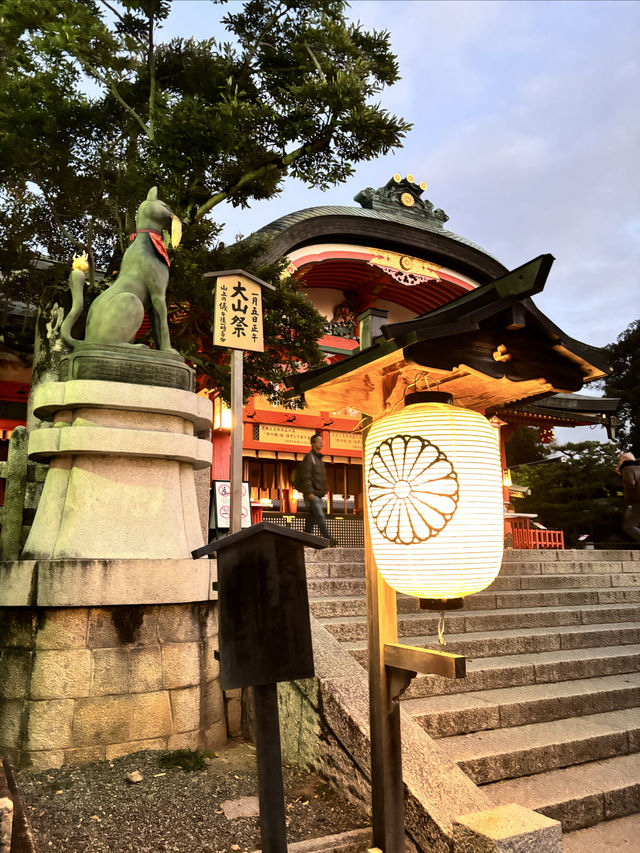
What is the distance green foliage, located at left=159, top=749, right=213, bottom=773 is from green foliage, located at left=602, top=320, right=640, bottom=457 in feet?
81.4

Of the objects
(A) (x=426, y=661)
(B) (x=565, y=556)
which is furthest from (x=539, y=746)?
(B) (x=565, y=556)

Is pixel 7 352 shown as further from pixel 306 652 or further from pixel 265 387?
pixel 306 652

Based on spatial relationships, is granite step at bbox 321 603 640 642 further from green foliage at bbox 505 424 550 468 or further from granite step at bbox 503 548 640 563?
green foliage at bbox 505 424 550 468

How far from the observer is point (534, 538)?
1477cm

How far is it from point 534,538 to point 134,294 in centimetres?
1264

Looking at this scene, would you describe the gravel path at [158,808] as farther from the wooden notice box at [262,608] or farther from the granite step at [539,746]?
the wooden notice box at [262,608]

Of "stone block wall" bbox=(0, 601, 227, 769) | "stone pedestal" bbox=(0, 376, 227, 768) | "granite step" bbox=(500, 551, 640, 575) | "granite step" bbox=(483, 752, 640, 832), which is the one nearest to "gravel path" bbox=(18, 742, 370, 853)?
"stone block wall" bbox=(0, 601, 227, 769)

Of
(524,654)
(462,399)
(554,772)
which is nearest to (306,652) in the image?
(462,399)

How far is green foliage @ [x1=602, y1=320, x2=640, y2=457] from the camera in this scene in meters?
25.4

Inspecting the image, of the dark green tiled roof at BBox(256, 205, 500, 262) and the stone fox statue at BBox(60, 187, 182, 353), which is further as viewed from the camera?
the dark green tiled roof at BBox(256, 205, 500, 262)

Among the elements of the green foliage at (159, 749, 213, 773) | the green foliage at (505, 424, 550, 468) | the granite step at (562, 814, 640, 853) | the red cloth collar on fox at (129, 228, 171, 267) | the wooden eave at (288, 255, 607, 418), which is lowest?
the granite step at (562, 814, 640, 853)

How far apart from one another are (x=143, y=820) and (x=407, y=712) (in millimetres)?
1722

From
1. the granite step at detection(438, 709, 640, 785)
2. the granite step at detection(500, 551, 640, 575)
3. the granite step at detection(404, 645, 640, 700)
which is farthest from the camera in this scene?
the granite step at detection(500, 551, 640, 575)

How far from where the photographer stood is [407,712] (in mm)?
3771
